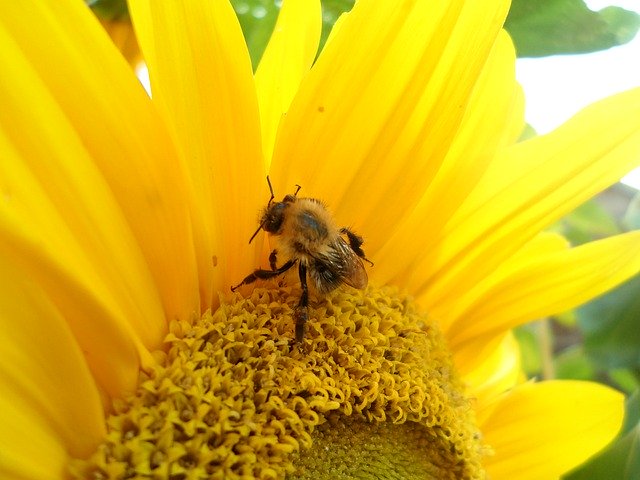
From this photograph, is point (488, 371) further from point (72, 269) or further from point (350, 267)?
point (72, 269)

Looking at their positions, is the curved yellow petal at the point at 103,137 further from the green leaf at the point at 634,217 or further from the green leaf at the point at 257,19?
the green leaf at the point at 634,217

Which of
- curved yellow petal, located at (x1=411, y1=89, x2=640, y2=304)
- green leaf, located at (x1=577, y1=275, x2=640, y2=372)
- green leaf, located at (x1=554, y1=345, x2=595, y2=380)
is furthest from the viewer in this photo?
green leaf, located at (x1=554, y1=345, x2=595, y2=380)

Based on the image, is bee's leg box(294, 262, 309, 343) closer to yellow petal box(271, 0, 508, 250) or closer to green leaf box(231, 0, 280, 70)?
yellow petal box(271, 0, 508, 250)

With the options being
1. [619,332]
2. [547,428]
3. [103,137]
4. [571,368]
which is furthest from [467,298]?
[571,368]

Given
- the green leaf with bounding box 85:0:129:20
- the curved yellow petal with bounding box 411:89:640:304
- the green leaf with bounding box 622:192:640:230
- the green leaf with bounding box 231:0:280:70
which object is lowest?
the curved yellow petal with bounding box 411:89:640:304

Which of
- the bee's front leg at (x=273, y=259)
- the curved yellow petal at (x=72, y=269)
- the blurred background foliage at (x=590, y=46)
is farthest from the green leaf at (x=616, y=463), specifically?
the curved yellow petal at (x=72, y=269)

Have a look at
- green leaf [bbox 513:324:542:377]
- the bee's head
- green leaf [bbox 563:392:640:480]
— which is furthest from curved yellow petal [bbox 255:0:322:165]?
green leaf [bbox 513:324:542:377]
